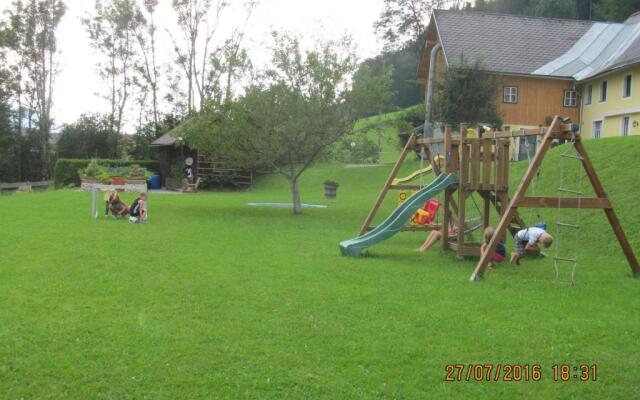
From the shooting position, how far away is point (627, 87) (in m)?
34.8

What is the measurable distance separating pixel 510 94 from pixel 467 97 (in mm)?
6174

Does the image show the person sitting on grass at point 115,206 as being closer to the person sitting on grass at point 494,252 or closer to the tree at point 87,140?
the person sitting on grass at point 494,252

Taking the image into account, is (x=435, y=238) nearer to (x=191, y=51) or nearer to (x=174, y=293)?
(x=174, y=293)

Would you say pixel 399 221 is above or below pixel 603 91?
below

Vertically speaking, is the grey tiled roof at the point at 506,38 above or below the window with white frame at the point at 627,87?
above

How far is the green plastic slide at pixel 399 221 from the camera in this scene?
11.8 metres

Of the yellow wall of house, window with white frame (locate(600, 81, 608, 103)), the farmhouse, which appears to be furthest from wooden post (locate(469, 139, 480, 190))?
window with white frame (locate(600, 81, 608, 103))

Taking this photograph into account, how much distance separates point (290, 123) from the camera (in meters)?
19.7

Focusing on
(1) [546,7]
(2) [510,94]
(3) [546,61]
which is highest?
(1) [546,7]

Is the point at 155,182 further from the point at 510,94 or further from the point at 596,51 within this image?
the point at 596,51

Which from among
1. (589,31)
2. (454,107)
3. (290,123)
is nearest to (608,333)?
(290,123)

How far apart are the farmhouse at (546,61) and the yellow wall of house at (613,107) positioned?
6 cm

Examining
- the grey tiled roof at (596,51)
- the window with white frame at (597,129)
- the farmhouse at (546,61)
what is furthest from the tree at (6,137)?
the window with white frame at (597,129)

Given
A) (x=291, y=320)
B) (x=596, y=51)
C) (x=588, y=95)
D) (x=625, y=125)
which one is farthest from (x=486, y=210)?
(x=596, y=51)
